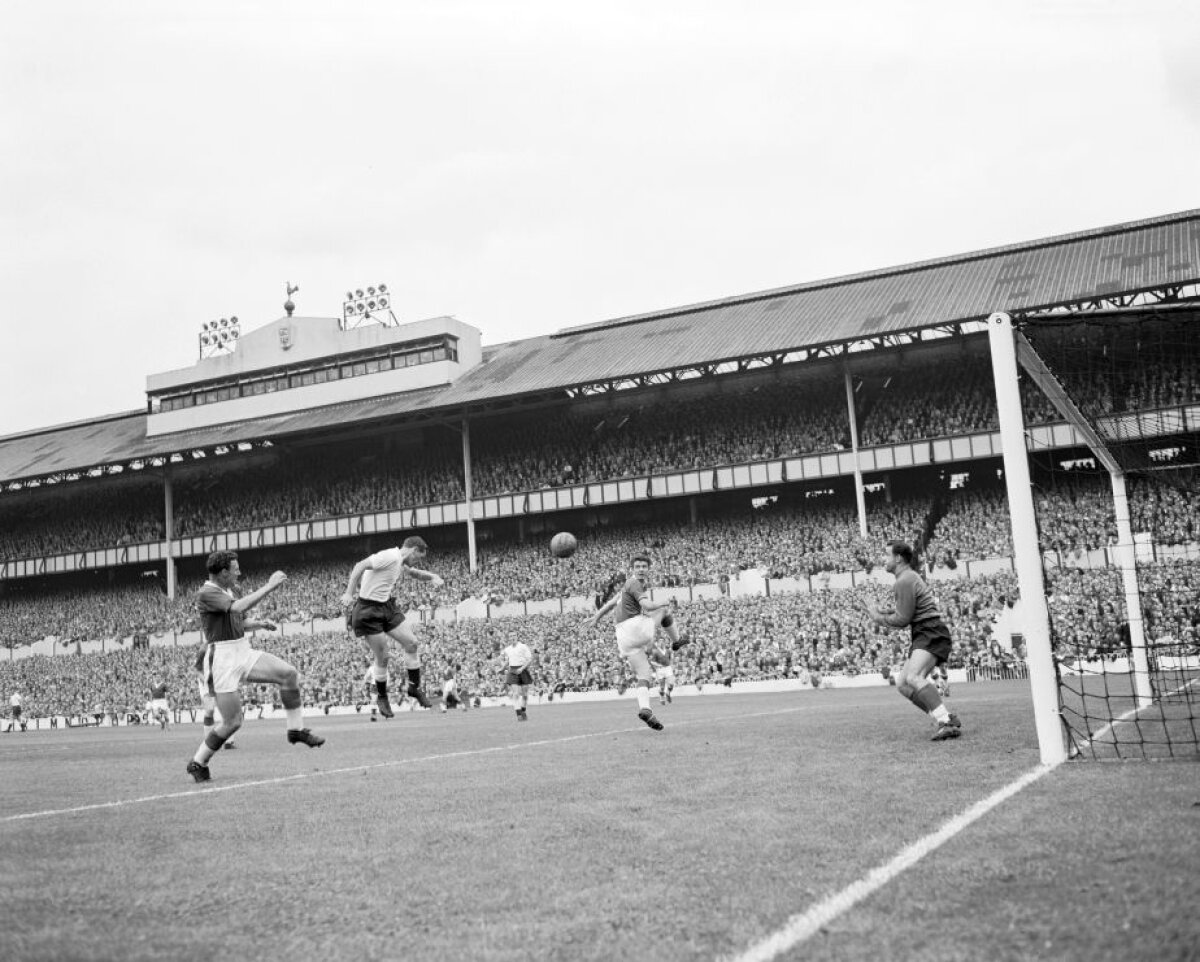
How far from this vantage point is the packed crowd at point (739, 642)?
35312 millimetres

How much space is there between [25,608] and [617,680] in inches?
1740

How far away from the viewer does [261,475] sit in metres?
64.4

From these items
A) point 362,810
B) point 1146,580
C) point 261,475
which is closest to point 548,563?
point 261,475

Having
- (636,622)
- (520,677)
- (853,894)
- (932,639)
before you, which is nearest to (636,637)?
(636,622)

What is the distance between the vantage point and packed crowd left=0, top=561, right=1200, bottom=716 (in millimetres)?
35312

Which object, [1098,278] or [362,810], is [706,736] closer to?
[362,810]

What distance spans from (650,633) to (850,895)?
11258mm

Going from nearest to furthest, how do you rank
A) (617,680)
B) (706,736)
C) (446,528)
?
1. (706,736)
2. (617,680)
3. (446,528)

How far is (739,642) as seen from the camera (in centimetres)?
4091

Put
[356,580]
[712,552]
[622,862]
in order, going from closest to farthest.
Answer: [622,862] < [356,580] < [712,552]

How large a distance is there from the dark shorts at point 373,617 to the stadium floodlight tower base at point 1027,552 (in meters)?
7.75

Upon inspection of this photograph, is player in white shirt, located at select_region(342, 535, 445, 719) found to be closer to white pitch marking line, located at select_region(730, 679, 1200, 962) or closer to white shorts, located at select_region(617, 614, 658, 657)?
white shorts, located at select_region(617, 614, 658, 657)

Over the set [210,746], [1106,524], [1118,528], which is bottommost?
[210,746]

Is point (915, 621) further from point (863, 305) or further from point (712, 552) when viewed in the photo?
point (863, 305)
